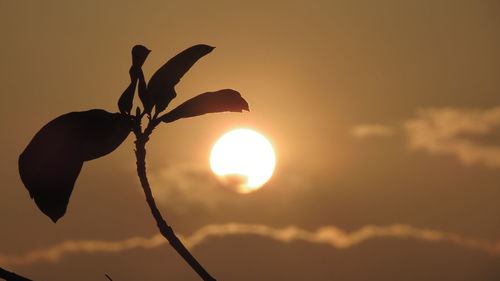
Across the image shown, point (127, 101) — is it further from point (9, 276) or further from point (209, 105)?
point (9, 276)

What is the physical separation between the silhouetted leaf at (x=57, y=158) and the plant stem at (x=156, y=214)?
0.47 feet

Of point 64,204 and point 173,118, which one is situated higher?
point 173,118

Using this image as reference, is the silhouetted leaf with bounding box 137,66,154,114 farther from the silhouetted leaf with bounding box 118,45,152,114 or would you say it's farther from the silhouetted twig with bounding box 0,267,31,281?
the silhouetted twig with bounding box 0,267,31,281

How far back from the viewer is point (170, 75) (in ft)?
8.26

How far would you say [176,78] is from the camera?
98.6 inches

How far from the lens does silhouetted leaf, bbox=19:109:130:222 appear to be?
81.0 inches

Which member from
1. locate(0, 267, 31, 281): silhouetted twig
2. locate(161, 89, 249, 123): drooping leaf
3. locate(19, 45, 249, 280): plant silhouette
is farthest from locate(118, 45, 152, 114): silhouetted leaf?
locate(0, 267, 31, 281): silhouetted twig

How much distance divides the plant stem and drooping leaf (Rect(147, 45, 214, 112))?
150 mm

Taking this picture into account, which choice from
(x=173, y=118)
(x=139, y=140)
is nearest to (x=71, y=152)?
(x=139, y=140)

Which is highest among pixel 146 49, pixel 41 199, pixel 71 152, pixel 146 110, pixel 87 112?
pixel 146 49

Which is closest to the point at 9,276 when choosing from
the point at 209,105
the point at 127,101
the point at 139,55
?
the point at 127,101

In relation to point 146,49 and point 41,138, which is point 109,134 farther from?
point 146,49

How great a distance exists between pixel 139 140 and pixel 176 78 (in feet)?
1.13

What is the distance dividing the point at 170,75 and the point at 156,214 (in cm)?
64
